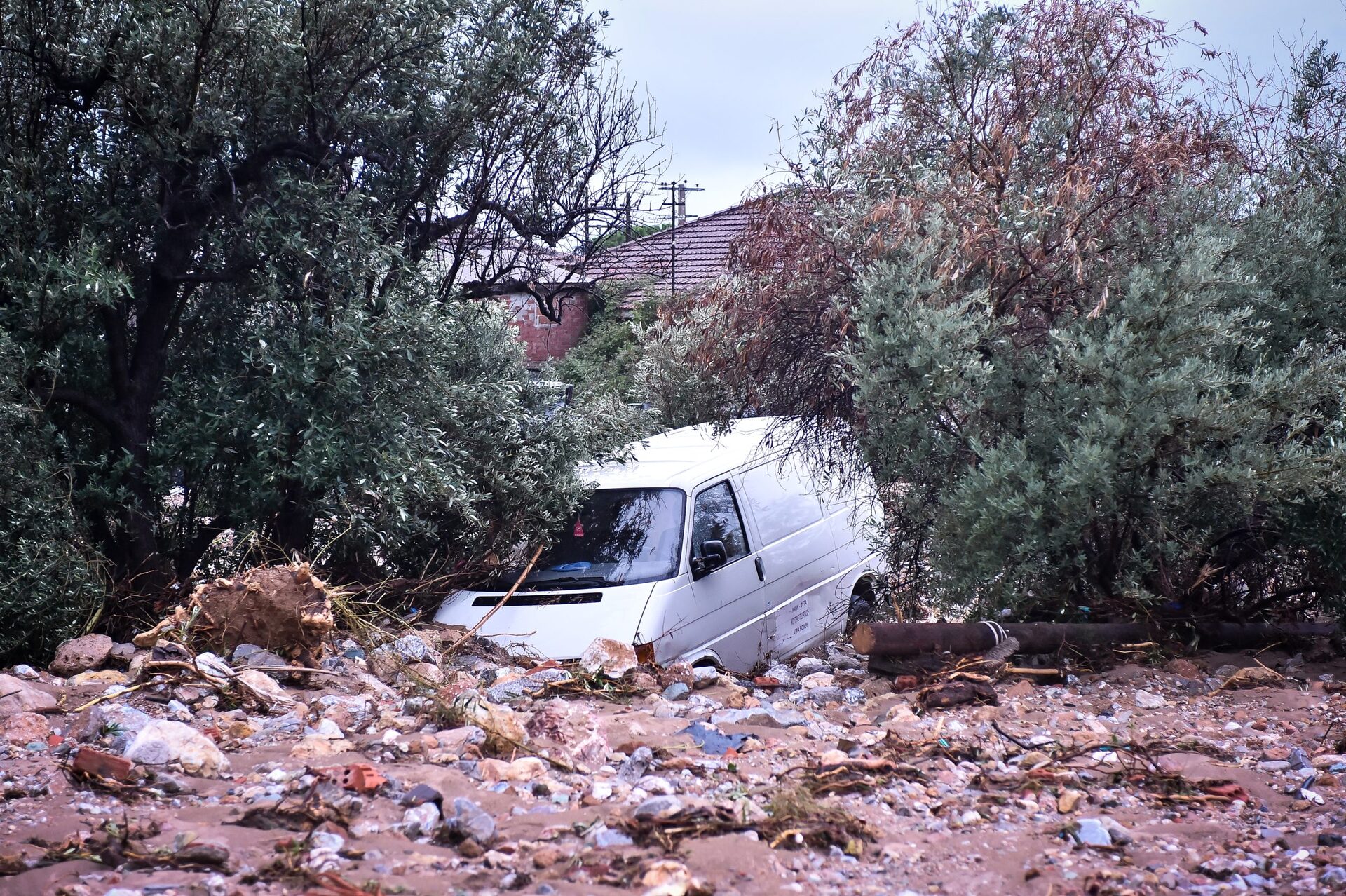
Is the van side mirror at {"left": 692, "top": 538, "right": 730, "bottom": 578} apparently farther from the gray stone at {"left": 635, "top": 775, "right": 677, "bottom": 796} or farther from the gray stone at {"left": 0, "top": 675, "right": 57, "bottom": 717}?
the gray stone at {"left": 0, "top": 675, "right": 57, "bottom": 717}

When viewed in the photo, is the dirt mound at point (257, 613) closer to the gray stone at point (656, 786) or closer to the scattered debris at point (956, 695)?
the gray stone at point (656, 786)

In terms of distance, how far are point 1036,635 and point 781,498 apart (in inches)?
105

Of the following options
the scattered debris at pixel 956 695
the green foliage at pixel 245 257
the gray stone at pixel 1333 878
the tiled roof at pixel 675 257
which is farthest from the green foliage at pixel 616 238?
the gray stone at pixel 1333 878

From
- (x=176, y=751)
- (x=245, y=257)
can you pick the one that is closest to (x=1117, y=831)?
(x=176, y=751)

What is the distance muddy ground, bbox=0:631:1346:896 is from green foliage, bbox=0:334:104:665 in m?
0.40

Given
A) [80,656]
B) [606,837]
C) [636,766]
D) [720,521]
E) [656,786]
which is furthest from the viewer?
[720,521]

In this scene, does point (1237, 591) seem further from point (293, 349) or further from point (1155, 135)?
point (293, 349)

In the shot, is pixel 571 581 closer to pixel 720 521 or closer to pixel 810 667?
pixel 720 521

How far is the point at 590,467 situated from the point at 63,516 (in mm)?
3660

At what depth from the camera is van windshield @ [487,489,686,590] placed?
679 centimetres

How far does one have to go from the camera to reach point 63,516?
5.55 metres

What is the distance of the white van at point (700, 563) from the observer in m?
6.52

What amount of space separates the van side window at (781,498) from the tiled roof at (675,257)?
161 cm

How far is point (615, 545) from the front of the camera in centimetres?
714
